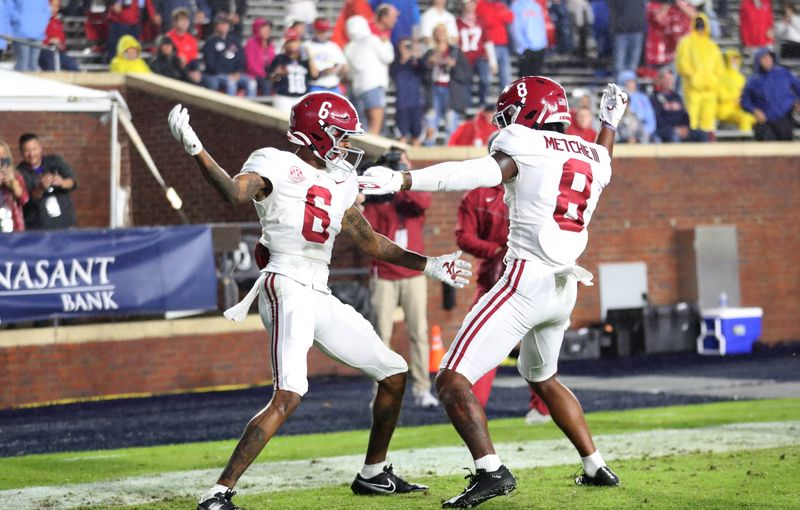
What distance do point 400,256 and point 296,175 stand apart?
80cm

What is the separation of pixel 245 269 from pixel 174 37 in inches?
151

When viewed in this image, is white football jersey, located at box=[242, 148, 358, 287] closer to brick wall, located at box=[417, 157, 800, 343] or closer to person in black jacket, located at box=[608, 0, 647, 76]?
brick wall, located at box=[417, 157, 800, 343]

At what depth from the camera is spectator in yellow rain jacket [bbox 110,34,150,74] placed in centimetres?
1748

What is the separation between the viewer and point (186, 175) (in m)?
18.0

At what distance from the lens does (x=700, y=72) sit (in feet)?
64.1

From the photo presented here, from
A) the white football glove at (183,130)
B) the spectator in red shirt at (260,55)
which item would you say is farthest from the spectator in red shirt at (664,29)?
the white football glove at (183,130)

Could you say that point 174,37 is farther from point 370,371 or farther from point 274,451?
point 370,371

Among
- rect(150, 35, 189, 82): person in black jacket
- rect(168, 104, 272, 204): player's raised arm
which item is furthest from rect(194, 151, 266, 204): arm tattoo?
rect(150, 35, 189, 82): person in black jacket

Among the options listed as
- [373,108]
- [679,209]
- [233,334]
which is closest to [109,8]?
[373,108]

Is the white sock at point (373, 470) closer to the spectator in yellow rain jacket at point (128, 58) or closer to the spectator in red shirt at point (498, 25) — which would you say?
the spectator in yellow rain jacket at point (128, 58)

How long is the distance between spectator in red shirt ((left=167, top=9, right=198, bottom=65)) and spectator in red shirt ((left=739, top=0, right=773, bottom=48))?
928 centimetres

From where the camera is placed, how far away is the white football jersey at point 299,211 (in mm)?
6674

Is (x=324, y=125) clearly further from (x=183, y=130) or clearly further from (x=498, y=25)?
(x=498, y=25)

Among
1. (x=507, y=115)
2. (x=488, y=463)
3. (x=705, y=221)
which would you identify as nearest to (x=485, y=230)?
(x=507, y=115)
